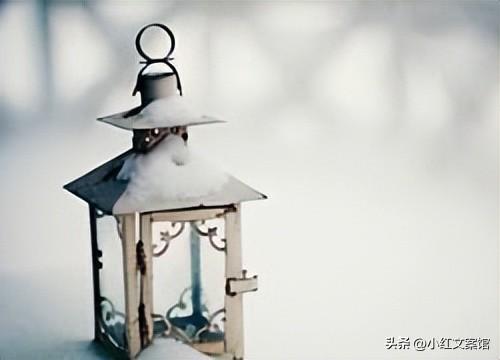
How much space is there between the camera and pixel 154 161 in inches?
38.5

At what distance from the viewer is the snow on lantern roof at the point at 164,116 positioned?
0.96 meters

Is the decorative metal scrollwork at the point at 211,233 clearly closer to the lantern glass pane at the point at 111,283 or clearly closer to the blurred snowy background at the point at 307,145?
the lantern glass pane at the point at 111,283

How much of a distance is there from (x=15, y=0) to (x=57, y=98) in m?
0.18

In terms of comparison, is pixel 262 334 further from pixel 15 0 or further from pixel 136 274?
pixel 15 0

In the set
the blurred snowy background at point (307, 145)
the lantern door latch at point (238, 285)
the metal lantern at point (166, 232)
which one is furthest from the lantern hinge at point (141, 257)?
the blurred snowy background at point (307, 145)

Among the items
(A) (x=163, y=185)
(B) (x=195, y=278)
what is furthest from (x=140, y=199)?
(B) (x=195, y=278)

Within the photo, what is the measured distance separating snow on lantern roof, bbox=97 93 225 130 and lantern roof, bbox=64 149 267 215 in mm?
45

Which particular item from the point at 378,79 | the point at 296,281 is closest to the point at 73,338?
the point at 296,281

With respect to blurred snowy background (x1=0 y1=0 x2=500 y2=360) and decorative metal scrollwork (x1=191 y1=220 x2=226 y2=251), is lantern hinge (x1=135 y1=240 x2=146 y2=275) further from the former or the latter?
blurred snowy background (x1=0 y1=0 x2=500 y2=360)

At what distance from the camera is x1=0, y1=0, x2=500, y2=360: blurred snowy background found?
125 centimetres

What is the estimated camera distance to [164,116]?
3.17 feet

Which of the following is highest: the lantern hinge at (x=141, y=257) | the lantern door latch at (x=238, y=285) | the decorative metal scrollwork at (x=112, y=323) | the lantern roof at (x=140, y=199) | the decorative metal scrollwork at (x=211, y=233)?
the lantern roof at (x=140, y=199)

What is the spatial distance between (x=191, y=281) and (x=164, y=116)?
0.66ft

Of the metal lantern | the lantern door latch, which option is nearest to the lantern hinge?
the metal lantern
